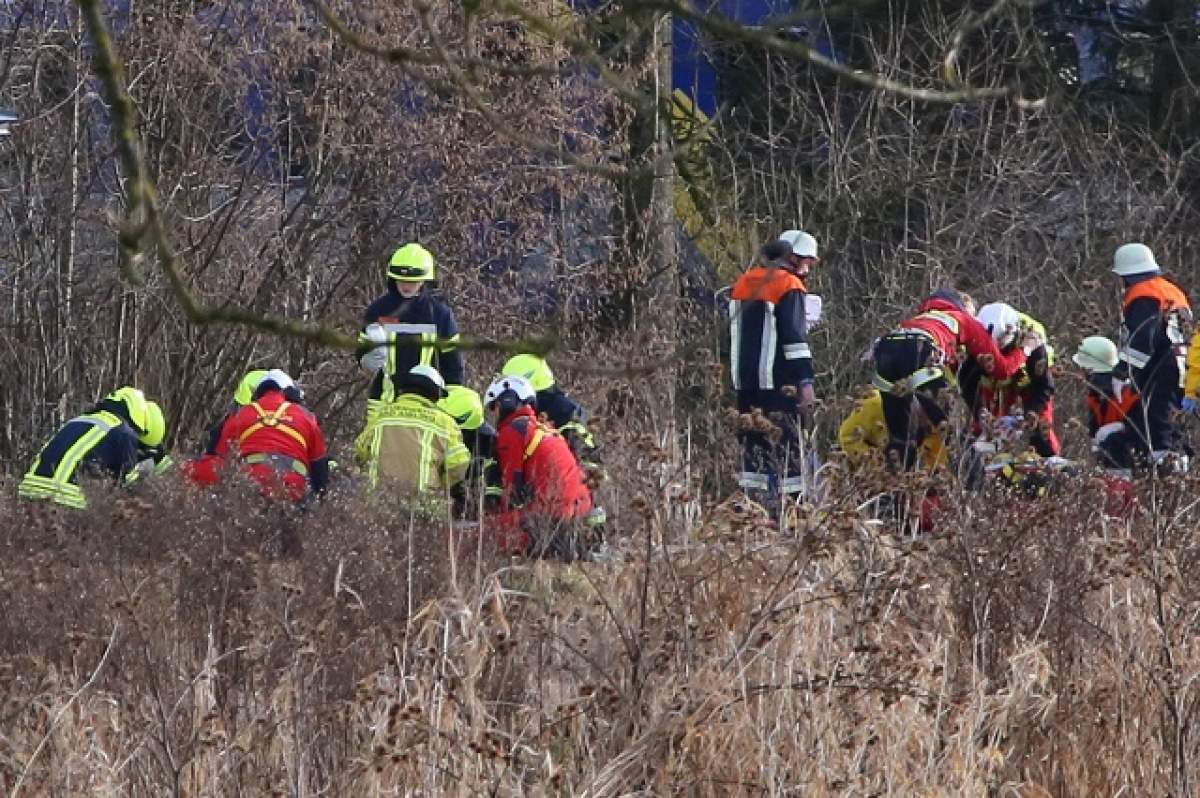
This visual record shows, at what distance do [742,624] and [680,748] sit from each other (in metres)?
0.57

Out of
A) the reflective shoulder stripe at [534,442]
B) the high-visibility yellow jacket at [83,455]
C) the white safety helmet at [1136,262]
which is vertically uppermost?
the white safety helmet at [1136,262]

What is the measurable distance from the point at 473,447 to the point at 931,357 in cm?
201

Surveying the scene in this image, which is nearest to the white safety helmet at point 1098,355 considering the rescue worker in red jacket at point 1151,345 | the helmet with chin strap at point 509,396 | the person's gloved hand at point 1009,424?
the rescue worker in red jacket at point 1151,345

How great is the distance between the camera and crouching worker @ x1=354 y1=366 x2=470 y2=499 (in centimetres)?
916

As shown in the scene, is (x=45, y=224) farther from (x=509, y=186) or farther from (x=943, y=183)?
(x=943, y=183)

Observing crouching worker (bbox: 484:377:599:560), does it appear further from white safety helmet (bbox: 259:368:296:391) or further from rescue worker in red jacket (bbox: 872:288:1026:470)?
rescue worker in red jacket (bbox: 872:288:1026:470)

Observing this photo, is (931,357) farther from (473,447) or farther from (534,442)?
(473,447)

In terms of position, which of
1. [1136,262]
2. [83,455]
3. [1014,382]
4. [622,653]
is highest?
[1136,262]

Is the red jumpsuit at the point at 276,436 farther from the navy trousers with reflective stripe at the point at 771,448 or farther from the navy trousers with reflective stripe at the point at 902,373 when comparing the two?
the navy trousers with reflective stripe at the point at 902,373

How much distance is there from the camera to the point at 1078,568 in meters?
7.24

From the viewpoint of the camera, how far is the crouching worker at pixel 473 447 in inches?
334

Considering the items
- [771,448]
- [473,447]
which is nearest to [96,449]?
[473,447]

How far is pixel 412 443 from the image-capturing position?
9516mm

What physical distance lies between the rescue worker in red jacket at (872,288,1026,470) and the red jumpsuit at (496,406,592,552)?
4.84ft
